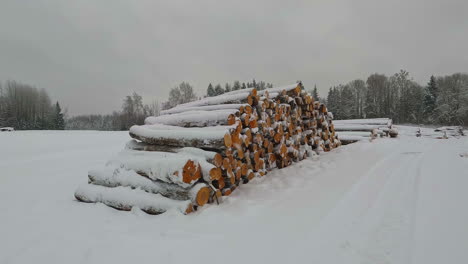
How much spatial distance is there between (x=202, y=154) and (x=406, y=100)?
53.8 metres

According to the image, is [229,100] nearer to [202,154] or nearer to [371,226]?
[202,154]

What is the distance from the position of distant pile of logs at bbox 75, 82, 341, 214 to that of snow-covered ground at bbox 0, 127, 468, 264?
234 millimetres

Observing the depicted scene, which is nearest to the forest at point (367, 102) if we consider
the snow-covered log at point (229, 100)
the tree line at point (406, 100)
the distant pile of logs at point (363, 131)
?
the tree line at point (406, 100)

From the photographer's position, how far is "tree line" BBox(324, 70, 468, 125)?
37.2 m

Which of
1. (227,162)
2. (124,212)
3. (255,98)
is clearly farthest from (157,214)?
(255,98)

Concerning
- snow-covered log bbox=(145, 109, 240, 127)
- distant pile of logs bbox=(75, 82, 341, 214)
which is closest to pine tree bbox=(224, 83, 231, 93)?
distant pile of logs bbox=(75, 82, 341, 214)

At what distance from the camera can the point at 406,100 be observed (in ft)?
148

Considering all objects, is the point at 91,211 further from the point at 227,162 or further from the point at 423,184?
the point at 423,184

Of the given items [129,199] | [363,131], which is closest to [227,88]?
[363,131]

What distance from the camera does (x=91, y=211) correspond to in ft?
11.0

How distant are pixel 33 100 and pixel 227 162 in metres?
69.2

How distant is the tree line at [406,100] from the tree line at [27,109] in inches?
2123

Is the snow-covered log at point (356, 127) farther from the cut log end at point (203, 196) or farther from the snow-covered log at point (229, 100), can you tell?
the cut log end at point (203, 196)

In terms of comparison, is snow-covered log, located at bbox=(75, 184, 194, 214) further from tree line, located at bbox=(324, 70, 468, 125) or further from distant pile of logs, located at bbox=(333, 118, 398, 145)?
tree line, located at bbox=(324, 70, 468, 125)
